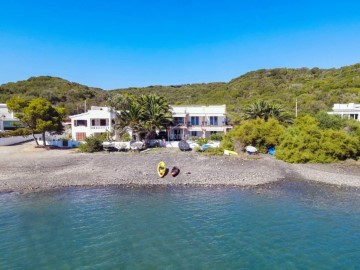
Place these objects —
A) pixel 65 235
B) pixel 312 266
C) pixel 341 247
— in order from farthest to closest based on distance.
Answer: pixel 65 235, pixel 341 247, pixel 312 266

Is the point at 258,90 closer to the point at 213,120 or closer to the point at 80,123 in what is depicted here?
the point at 213,120

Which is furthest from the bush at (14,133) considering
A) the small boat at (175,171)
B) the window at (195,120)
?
the small boat at (175,171)

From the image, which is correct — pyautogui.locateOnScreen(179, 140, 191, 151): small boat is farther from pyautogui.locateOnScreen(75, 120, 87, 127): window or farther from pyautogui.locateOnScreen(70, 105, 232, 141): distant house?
pyautogui.locateOnScreen(75, 120, 87, 127): window

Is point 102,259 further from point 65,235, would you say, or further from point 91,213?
point 91,213

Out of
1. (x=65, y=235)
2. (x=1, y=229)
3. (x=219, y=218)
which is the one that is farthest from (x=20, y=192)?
(x=219, y=218)

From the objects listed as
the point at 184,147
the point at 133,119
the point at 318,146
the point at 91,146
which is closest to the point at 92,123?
the point at 133,119

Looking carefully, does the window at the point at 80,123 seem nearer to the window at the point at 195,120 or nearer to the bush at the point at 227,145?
the window at the point at 195,120

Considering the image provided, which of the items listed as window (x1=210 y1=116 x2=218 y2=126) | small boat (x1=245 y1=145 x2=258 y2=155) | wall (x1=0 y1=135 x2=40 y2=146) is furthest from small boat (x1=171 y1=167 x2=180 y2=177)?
A: wall (x1=0 y1=135 x2=40 y2=146)
